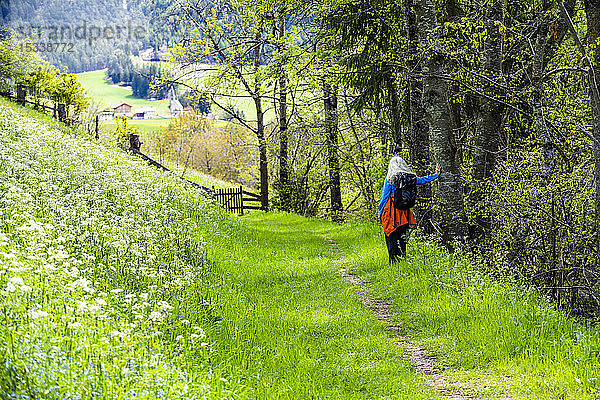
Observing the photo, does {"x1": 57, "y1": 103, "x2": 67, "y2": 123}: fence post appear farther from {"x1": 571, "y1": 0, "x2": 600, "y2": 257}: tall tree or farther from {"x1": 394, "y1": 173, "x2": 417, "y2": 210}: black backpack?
{"x1": 571, "y1": 0, "x2": 600, "y2": 257}: tall tree

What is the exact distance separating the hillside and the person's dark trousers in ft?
0.79

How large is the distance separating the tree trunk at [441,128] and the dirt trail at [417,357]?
2270mm

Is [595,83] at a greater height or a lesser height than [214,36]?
lesser

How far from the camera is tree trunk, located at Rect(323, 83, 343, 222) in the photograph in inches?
827

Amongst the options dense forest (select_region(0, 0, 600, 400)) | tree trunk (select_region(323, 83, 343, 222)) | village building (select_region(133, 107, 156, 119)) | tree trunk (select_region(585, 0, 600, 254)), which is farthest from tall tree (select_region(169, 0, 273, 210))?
village building (select_region(133, 107, 156, 119))

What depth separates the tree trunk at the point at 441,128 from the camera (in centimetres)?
1076

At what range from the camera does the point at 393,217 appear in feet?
34.8

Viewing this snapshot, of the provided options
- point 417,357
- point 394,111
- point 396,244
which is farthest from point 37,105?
point 417,357

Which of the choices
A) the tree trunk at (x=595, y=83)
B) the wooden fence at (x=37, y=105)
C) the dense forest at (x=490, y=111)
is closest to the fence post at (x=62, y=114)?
the wooden fence at (x=37, y=105)

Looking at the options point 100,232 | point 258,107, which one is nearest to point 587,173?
point 100,232

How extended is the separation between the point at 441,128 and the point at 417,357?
5.45 m

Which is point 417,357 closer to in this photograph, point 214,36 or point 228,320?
point 228,320

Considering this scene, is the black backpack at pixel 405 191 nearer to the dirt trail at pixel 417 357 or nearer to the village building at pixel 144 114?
the dirt trail at pixel 417 357

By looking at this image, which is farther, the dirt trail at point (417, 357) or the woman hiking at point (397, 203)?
the woman hiking at point (397, 203)
